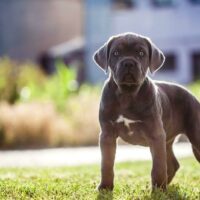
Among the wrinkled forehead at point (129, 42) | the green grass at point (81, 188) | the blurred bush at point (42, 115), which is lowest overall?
the blurred bush at point (42, 115)

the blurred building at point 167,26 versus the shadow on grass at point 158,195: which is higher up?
the blurred building at point 167,26

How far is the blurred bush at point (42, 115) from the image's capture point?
1742 cm

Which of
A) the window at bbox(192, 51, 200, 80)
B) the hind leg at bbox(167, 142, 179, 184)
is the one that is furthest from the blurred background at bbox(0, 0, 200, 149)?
the hind leg at bbox(167, 142, 179, 184)

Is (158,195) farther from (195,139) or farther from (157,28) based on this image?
(157,28)

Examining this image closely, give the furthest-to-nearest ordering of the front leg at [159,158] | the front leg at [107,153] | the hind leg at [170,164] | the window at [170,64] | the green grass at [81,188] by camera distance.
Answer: the window at [170,64], the hind leg at [170,164], the front leg at [107,153], the front leg at [159,158], the green grass at [81,188]

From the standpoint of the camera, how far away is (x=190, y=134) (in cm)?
764

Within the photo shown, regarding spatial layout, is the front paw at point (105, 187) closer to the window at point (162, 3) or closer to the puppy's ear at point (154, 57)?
the puppy's ear at point (154, 57)

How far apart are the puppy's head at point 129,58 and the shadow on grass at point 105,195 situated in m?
1.07

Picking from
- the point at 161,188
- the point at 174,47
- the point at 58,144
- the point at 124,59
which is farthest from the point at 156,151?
the point at 174,47

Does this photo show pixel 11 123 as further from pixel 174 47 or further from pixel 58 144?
pixel 174 47

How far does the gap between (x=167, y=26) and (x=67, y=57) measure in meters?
9.76

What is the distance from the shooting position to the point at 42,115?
17812 millimetres

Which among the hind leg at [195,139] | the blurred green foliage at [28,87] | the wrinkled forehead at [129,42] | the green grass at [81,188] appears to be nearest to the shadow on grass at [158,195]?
the green grass at [81,188]

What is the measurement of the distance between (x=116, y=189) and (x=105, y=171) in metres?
0.23
